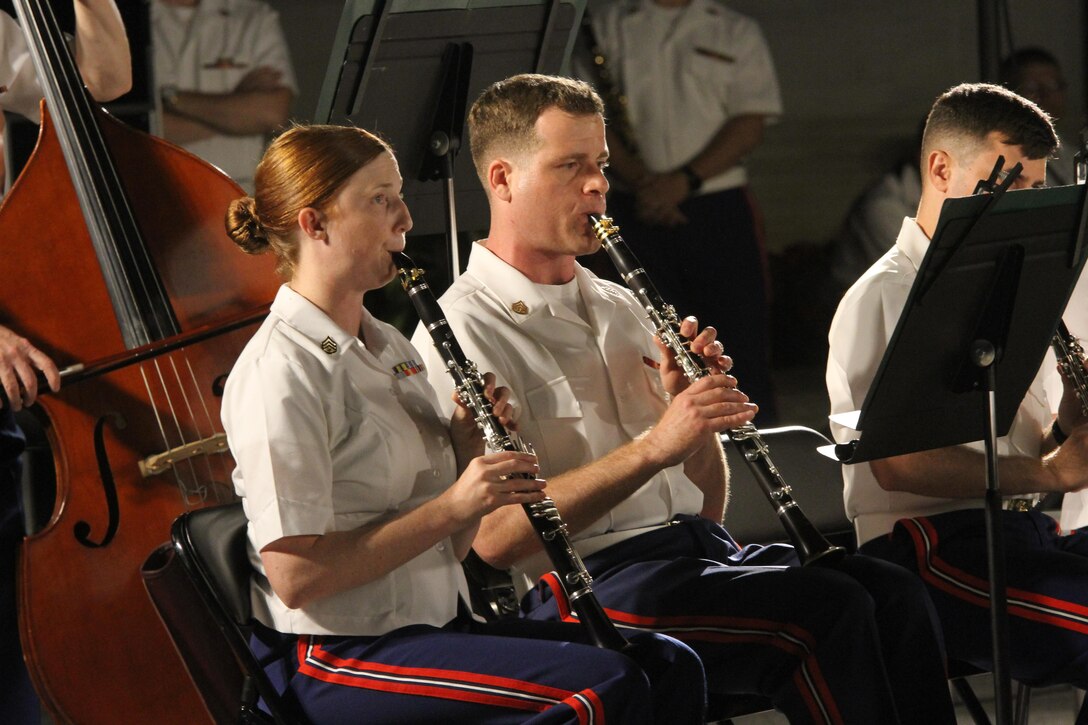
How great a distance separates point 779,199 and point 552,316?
379cm

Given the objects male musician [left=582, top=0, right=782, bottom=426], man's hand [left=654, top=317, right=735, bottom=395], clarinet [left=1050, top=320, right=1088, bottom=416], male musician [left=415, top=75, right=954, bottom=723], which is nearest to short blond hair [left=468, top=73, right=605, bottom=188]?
male musician [left=415, top=75, right=954, bottom=723]

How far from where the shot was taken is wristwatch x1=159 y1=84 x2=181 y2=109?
14.1 ft

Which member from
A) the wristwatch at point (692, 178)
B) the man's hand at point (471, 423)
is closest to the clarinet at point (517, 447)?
the man's hand at point (471, 423)

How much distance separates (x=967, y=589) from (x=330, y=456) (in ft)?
3.77

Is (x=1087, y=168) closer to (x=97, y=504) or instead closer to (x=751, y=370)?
(x=97, y=504)

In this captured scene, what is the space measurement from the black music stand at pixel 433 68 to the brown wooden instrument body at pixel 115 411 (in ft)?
1.08

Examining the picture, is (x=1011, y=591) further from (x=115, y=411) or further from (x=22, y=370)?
(x=22, y=370)

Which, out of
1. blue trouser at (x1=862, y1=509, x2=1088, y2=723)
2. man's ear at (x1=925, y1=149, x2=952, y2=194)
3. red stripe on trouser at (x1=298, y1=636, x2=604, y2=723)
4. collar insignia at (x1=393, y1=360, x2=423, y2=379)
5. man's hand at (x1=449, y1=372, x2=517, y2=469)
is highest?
man's ear at (x1=925, y1=149, x2=952, y2=194)

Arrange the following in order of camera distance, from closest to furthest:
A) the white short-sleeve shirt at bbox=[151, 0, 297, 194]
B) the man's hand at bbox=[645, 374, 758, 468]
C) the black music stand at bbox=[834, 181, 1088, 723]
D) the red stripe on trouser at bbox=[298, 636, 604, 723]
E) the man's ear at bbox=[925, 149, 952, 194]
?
1. the red stripe on trouser at bbox=[298, 636, 604, 723]
2. the black music stand at bbox=[834, 181, 1088, 723]
3. the man's hand at bbox=[645, 374, 758, 468]
4. the man's ear at bbox=[925, 149, 952, 194]
5. the white short-sleeve shirt at bbox=[151, 0, 297, 194]

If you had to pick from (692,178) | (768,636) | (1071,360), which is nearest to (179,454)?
(768,636)

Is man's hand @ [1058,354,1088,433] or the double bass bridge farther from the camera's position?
man's hand @ [1058,354,1088,433]

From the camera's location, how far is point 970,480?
2494 millimetres

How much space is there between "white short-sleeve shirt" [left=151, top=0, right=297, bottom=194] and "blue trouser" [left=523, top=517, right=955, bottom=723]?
2.36m

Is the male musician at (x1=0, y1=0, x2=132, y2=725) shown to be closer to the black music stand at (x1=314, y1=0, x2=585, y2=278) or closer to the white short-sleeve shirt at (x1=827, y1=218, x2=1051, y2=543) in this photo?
the black music stand at (x1=314, y1=0, x2=585, y2=278)
